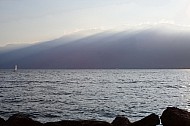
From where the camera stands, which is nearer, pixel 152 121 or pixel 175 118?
pixel 175 118

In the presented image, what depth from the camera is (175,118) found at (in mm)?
Result: 18906

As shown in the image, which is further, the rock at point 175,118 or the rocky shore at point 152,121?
the rocky shore at point 152,121

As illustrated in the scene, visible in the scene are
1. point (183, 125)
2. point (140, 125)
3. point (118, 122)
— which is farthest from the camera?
point (118, 122)

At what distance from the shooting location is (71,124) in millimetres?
19719

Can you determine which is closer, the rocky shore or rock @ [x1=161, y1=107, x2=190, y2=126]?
rock @ [x1=161, y1=107, x2=190, y2=126]

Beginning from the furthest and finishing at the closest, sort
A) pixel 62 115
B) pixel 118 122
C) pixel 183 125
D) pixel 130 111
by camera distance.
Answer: pixel 130 111, pixel 62 115, pixel 118 122, pixel 183 125

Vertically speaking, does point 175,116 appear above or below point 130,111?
above

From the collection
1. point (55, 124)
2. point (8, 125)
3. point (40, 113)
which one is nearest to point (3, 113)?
point (40, 113)

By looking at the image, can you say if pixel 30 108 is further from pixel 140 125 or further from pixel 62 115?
pixel 140 125

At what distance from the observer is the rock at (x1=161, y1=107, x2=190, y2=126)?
732 inches

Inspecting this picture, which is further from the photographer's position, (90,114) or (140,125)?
(90,114)

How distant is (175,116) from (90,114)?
15.6m

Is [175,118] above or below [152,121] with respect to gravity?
above

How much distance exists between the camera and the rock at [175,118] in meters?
18.6
